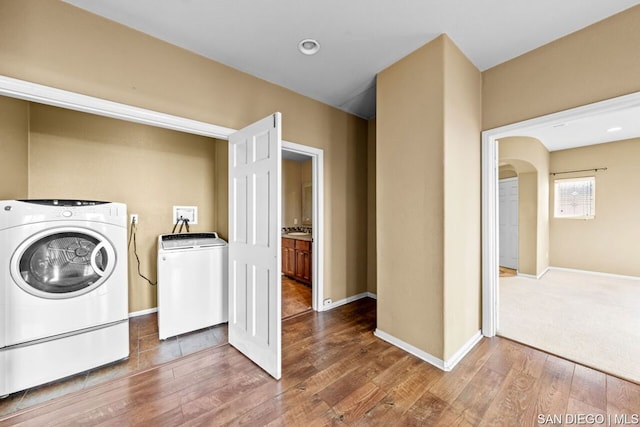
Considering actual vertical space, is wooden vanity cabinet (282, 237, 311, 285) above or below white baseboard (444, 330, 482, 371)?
above

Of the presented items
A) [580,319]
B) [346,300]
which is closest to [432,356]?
[346,300]

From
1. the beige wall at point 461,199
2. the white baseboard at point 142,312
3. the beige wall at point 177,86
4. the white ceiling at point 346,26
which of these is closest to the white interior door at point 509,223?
the beige wall at point 461,199

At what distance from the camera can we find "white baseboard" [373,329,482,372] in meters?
1.96

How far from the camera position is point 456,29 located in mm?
1894

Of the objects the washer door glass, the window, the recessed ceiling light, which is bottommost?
the washer door glass

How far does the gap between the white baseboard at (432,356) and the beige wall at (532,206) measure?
133 inches

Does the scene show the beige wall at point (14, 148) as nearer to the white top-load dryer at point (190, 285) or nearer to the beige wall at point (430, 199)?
the white top-load dryer at point (190, 285)

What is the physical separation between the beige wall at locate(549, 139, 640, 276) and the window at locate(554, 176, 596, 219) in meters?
0.09

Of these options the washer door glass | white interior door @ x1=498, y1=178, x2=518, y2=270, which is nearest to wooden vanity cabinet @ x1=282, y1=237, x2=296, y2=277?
the washer door glass

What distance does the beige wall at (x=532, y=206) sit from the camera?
4.63 metres

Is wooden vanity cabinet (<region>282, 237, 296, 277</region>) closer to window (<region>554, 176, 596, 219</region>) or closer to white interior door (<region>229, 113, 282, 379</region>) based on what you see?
white interior door (<region>229, 113, 282, 379</region>)

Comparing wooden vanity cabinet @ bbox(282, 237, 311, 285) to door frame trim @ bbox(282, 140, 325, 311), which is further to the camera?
wooden vanity cabinet @ bbox(282, 237, 311, 285)

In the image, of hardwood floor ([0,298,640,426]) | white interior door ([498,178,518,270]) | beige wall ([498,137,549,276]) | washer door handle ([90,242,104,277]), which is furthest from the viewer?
white interior door ([498,178,518,270])

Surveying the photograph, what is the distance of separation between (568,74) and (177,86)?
3.08 m
